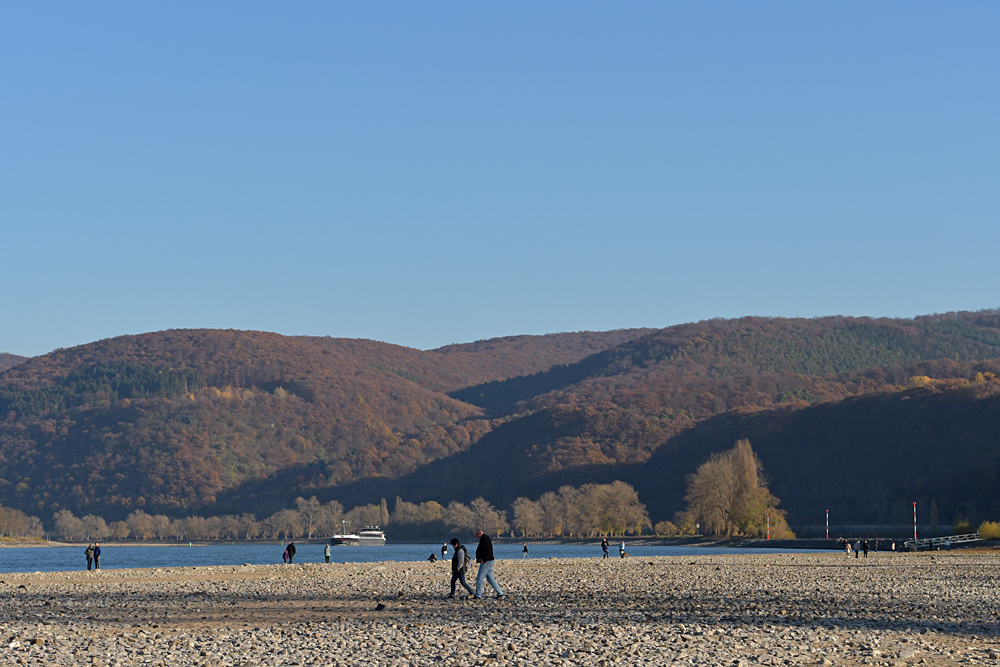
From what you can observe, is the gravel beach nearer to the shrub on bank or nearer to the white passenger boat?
the shrub on bank

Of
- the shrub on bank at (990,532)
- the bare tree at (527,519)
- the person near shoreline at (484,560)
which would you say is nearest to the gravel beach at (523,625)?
the person near shoreline at (484,560)

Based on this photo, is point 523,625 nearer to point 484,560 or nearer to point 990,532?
point 484,560

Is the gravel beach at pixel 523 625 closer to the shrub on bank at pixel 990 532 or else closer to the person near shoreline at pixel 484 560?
the person near shoreline at pixel 484 560

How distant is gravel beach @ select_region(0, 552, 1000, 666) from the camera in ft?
53.6

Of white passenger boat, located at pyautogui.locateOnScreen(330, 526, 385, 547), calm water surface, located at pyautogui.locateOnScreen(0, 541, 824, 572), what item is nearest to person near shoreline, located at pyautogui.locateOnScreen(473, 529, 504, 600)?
calm water surface, located at pyautogui.locateOnScreen(0, 541, 824, 572)

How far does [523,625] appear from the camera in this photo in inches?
791

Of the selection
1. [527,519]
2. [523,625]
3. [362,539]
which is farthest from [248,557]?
[523,625]

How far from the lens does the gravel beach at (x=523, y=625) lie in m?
16.3

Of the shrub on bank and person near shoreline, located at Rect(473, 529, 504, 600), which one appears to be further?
the shrub on bank

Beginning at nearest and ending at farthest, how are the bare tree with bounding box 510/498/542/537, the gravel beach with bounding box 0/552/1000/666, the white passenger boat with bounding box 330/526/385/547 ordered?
1. the gravel beach with bounding box 0/552/1000/666
2. the white passenger boat with bounding box 330/526/385/547
3. the bare tree with bounding box 510/498/542/537

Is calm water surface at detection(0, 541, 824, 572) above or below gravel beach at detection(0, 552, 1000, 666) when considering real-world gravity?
below

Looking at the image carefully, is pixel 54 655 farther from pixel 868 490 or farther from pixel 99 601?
pixel 868 490

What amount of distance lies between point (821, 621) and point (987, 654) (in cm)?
456

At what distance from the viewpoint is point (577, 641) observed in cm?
1762
